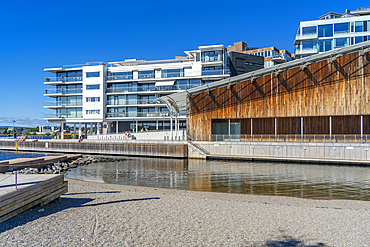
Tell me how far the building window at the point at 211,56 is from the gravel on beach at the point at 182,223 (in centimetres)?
4051

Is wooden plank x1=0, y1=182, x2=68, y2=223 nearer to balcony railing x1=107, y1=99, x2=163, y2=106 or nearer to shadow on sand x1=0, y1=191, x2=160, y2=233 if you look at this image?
shadow on sand x1=0, y1=191, x2=160, y2=233

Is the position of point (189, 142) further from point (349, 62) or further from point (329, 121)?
point (349, 62)

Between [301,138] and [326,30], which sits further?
[326,30]

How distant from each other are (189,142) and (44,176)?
937 inches

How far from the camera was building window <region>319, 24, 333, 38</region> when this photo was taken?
1793 inches

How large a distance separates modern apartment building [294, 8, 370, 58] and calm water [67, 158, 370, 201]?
93.1 ft

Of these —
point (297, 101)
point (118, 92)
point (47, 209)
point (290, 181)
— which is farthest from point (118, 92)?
point (47, 209)

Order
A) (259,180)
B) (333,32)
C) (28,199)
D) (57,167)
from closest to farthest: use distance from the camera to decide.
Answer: (28,199) < (259,180) < (57,167) < (333,32)

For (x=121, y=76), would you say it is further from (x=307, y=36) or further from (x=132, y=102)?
(x=307, y=36)

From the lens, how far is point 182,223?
810 cm

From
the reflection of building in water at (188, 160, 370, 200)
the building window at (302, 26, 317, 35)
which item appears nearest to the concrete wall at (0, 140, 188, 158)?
the reflection of building in water at (188, 160, 370, 200)

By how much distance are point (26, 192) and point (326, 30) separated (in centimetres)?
5039

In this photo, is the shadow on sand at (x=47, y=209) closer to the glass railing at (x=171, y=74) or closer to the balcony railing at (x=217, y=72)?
the balcony railing at (x=217, y=72)

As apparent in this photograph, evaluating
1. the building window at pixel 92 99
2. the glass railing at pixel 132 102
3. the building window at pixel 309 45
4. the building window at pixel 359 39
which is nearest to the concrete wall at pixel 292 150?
the glass railing at pixel 132 102
